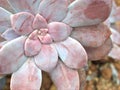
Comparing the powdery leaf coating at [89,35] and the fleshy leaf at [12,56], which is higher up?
the fleshy leaf at [12,56]

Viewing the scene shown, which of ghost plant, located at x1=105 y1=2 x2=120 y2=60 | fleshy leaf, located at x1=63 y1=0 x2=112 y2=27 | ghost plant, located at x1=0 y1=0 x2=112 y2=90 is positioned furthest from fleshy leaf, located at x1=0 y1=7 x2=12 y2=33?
ghost plant, located at x1=105 y1=2 x2=120 y2=60

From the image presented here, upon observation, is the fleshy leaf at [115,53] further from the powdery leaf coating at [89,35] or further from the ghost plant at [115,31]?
the powdery leaf coating at [89,35]

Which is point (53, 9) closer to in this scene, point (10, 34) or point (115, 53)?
point (10, 34)

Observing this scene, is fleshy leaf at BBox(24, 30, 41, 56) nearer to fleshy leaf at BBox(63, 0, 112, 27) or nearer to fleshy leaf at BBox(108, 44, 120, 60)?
fleshy leaf at BBox(63, 0, 112, 27)

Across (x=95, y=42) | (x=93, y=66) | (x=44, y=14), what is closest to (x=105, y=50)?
(x=95, y=42)

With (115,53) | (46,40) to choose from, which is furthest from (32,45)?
(115,53)

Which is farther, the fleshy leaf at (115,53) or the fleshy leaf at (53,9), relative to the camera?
the fleshy leaf at (115,53)

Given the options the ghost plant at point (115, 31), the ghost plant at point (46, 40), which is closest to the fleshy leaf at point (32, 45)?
the ghost plant at point (46, 40)
